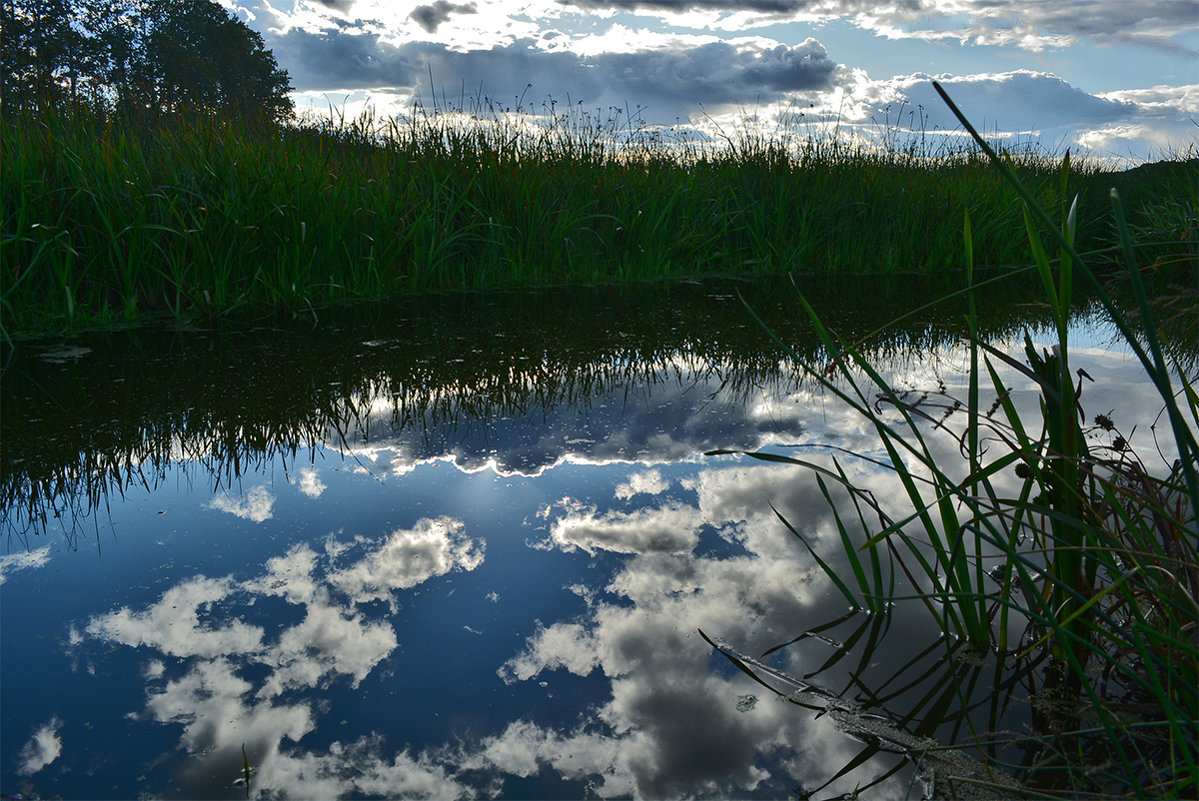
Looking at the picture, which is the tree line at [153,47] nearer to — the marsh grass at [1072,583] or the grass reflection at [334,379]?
the grass reflection at [334,379]

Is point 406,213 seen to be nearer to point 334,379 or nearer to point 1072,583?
point 334,379

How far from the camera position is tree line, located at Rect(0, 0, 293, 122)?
1738 cm

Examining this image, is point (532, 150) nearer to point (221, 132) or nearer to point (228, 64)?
point (221, 132)

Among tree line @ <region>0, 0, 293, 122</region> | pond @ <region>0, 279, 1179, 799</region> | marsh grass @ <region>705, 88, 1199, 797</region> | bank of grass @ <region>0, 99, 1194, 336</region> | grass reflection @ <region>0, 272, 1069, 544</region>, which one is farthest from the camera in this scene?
tree line @ <region>0, 0, 293, 122</region>

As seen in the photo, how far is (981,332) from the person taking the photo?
167 inches

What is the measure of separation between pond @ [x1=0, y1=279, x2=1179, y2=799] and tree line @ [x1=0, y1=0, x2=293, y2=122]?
14.1m

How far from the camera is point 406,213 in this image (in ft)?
17.5

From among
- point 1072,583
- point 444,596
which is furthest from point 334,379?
point 1072,583

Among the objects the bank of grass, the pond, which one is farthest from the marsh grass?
the bank of grass

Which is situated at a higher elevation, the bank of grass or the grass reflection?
the bank of grass

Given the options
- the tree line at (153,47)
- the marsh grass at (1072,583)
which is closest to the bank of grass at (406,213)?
the marsh grass at (1072,583)

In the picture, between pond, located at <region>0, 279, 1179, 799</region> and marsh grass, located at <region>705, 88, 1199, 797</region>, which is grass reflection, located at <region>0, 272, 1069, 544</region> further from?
marsh grass, located at <region>705, 88, 1199, 797</region>

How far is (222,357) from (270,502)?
1.67 meters

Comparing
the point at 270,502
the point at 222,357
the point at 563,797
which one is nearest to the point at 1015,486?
the point at 563,797
